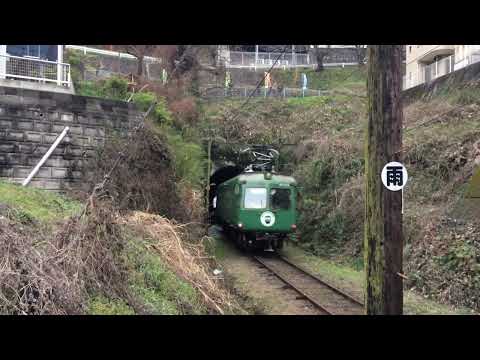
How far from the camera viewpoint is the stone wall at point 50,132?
14977 millimetres

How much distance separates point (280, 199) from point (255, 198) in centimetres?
95

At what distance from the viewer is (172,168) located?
61.2 ft

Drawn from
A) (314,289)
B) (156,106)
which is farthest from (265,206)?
(156,106)

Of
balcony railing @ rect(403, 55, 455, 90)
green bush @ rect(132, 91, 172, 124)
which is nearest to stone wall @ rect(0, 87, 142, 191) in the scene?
green bush @ rect(132, 91, 172, 124)

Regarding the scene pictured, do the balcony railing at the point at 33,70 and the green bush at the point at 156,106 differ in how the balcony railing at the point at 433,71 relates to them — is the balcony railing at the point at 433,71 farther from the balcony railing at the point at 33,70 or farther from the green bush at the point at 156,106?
the balcony railing at the point at 33,70

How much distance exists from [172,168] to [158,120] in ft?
11.0

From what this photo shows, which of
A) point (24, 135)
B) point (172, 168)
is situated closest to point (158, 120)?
point (172, 168)

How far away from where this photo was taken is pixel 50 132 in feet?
51.5

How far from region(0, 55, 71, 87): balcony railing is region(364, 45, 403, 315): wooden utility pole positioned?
1340 cm

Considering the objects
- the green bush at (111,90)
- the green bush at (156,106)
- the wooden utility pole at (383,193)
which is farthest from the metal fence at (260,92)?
the wooden utility pole at (383,193)

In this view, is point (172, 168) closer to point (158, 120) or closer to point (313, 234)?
point (158, 120)

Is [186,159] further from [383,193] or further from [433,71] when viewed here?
[433,71]

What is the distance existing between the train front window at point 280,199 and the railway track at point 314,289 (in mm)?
1972

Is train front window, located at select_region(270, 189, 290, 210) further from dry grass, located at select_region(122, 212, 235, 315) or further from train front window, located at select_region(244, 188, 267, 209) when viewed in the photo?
dry grass, located at select_region(122, 212, 235, 315)
